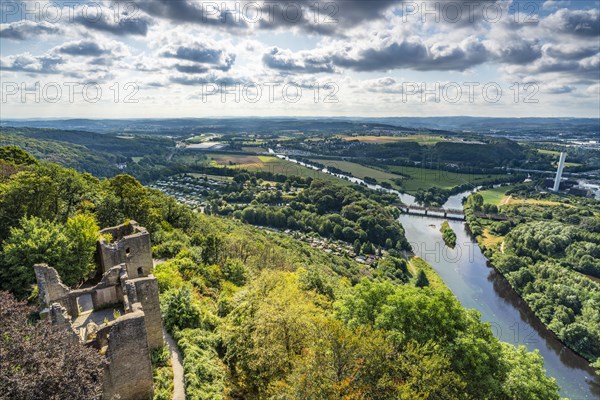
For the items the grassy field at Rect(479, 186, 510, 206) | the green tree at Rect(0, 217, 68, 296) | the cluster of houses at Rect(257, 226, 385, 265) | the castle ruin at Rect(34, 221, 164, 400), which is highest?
the green tree at Rect(0, 217, 68, 296)

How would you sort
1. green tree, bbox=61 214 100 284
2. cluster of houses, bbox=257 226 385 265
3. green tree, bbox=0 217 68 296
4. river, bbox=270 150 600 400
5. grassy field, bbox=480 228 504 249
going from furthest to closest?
grassy field, bbox=480 228 504 249 < cluster of houses, bbox=257 226 385 265 < river, bbox=270 150 600 400 < green tree, bbox=61 214 100 284 < green tree, bbox=0 217 68 296

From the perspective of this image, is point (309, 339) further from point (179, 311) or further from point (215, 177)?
point (215, 177)

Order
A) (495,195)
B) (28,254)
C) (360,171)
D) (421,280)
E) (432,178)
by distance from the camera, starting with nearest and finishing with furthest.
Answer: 1. (28,254)
2. (421,280)
3. (495,195)
4. (432,178)
5. (360,171)

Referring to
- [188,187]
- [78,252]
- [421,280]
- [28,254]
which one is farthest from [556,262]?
[188,187]

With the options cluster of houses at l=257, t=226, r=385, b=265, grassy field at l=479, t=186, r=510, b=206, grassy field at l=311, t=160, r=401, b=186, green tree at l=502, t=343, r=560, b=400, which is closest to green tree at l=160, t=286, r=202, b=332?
green tree at l=502, t=343, r=560, b=400

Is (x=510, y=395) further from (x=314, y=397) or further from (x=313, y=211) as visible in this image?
(x=313, y=211)

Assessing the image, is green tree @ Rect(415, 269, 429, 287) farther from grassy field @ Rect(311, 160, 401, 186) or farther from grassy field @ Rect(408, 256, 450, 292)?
grassy field @ Rect(311, 160, 401, 186)

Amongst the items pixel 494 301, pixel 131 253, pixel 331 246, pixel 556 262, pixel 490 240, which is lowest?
pixel 494 301
